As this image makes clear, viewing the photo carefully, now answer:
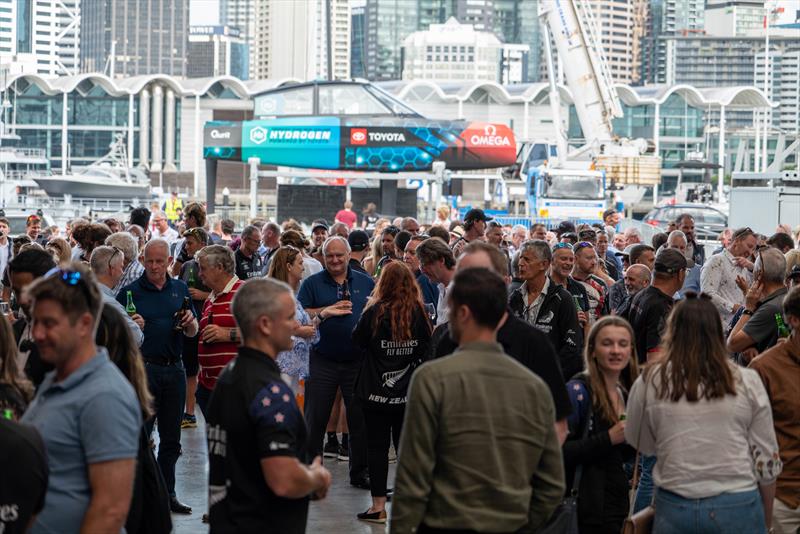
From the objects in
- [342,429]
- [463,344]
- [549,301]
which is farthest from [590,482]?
[342,429]

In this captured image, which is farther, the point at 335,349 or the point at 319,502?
the point at 335,349

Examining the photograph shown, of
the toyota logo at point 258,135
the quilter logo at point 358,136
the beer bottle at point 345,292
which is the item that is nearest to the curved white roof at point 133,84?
the toyota logo at point 258,135

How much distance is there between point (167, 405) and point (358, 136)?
120 ft

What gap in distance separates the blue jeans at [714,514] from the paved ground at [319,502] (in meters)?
3.43

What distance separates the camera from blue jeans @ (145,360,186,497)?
8.64 metres

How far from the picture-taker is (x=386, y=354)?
856 cm

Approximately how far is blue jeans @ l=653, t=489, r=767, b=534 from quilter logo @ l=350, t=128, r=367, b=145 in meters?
40.0

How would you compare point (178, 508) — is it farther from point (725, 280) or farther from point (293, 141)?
point (293, 141)

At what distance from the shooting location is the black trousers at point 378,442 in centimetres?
868

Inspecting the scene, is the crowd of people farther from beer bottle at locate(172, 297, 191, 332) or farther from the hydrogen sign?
the hydrogen sign

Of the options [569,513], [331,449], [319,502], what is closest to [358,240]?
[331,449]

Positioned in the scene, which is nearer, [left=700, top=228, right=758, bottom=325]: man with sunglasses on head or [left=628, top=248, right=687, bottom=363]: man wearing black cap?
[left=628, top=248, right=687, bottom=363]: man wearing black cap

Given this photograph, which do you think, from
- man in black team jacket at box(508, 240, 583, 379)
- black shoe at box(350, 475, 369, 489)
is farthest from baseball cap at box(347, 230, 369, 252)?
man in black team jacket at box(508, 240, 583, 379)

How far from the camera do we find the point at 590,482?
5.81 metres
